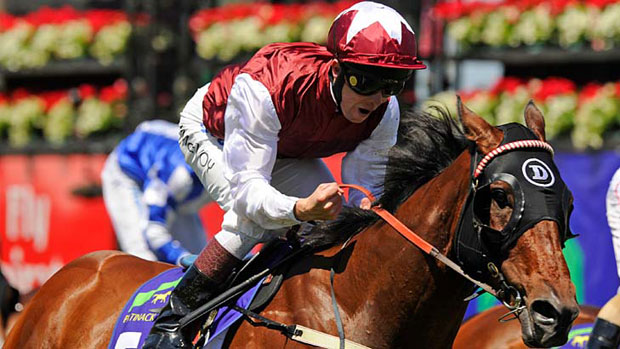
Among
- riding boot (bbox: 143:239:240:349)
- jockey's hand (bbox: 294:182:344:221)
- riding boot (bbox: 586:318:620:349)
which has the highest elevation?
jockey's hand (bbox: 294:182:344:221)

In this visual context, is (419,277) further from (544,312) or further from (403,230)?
(544,312)

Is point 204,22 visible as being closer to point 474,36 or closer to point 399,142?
point 474,36

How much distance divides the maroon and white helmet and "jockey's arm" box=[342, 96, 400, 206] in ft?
1.59

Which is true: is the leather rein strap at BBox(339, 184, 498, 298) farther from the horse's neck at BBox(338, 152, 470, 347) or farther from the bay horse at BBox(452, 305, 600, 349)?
the bay horse at BBox(452, 305, 600, 349)

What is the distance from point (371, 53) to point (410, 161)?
40cm

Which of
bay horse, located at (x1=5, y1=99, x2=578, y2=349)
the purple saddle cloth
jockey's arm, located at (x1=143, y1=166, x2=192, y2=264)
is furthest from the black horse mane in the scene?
jockey's arm, located at (x1=143, y1=166, x2=192, y2=264)

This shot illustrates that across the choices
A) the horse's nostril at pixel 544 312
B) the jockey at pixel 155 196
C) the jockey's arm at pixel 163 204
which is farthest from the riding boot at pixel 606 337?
the jockey's arm at pixel 163 204

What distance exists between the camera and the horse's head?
2.85m

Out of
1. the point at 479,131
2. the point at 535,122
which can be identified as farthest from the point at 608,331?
the point at 479,131

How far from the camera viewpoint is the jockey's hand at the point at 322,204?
3.20 metres

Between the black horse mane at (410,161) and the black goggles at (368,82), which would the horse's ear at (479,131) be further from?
the black goggles at (368,82)

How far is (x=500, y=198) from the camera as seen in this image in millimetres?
2980

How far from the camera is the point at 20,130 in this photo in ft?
37.3

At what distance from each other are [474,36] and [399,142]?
5.31m
